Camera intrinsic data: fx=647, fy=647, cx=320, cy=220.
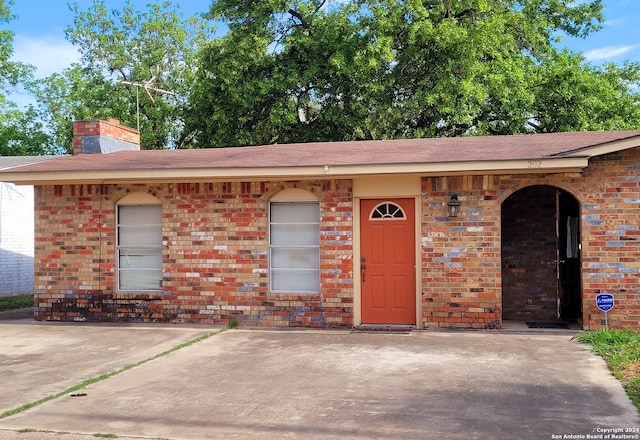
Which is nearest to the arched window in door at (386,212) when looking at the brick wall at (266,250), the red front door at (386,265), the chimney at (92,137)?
the red front door at (386,265)

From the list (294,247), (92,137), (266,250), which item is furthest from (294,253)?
(92,137)

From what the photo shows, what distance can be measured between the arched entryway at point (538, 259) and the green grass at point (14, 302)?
11.0 metres

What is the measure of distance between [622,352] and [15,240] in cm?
1592

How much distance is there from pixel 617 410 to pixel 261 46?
1913 centimetres

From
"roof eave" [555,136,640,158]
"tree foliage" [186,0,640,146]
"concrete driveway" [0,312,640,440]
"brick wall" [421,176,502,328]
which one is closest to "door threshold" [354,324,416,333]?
"concrete driveway" [0,312,640,440]

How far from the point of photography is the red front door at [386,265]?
→ 1105 centimetres

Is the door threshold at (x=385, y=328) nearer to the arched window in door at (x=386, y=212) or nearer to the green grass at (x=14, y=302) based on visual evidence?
the arched window in door at (x=386, y=212)

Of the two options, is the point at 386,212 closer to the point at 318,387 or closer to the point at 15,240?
the point at 318,387

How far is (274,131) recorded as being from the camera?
75.2 ft

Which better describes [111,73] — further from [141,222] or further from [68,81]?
[141,222]

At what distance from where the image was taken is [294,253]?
452 inches

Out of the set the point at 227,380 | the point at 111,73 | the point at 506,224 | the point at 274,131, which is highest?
the point at 111,73

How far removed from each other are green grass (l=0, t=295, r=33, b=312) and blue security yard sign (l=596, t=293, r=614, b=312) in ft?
40.7

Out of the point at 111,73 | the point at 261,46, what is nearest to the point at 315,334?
the point at 261,46
